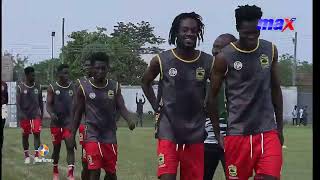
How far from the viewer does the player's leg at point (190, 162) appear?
7.79 metres

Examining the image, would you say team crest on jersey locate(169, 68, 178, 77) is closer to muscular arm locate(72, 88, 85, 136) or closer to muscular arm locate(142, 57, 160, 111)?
muscular arm locate(142, 57, 160, 111)

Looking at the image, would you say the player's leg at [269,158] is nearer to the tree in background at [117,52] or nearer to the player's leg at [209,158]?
the player's leg at [209,158]

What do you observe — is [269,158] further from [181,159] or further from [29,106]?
[29,106]

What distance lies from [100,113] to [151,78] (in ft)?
6.33

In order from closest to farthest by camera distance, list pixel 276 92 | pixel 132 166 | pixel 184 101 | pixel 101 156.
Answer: pixel 276 92
pixel 184 101
pixel 101 156
pixel 132 166

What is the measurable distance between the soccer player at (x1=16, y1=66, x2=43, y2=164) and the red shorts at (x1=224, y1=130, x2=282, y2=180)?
35.2ft

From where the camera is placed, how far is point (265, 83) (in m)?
7.24

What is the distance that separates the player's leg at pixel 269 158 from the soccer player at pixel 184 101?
914 mm

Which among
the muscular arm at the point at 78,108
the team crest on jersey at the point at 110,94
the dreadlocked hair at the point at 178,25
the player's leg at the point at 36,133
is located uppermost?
the dreadlocked hair at the point at 178,25

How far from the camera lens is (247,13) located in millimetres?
7246

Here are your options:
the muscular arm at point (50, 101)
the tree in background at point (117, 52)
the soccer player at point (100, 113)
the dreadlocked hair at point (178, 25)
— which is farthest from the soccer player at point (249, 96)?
the tree in background at point (117, 52)

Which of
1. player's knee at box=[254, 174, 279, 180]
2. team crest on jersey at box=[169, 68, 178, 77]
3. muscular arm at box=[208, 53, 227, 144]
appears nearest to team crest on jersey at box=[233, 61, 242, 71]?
muscular arm at box=[208, 53, 227, 144]

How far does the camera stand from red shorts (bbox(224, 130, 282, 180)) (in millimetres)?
7059

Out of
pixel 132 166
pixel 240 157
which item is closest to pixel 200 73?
pixel 240 157
